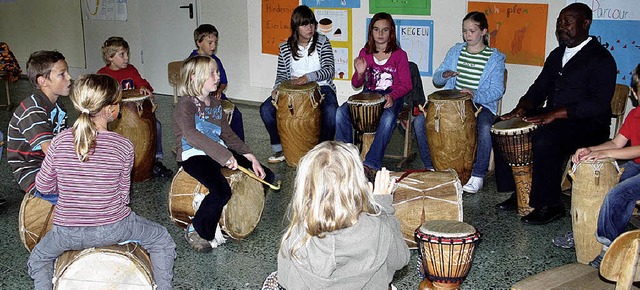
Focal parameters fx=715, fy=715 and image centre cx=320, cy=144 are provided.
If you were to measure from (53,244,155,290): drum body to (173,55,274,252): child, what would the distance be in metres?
0.93

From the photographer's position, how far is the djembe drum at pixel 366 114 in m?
5.34

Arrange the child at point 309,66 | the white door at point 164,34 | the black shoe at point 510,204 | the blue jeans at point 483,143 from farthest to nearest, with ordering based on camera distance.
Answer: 1. the white door at point 164,34
2. the child at point 309,66
3. the blue jeans at point 483,143
4. the black shoe at point 510,204

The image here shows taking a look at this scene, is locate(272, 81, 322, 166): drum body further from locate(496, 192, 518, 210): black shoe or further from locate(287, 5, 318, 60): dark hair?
locate(496, 192, 518, 210): black shoe

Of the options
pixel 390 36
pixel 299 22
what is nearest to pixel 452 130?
pixel 390 36

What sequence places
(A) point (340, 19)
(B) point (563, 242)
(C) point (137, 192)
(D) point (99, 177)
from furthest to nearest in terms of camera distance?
(A) point (340, 19) → (C) point (137, 192) → (B) point (563, 242) → (D) point (99, 177)

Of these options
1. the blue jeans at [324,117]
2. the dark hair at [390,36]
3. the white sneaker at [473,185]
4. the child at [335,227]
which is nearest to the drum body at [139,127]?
the blue jeans at [324,117]

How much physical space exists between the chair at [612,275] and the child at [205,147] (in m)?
1.77

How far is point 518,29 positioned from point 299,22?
1.95 meters

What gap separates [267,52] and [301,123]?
264 centimetres

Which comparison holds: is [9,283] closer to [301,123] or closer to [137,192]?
[137,192]

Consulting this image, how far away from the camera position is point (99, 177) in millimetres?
2939

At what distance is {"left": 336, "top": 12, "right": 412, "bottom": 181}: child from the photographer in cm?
536

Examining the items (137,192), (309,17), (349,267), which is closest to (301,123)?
(309,17)

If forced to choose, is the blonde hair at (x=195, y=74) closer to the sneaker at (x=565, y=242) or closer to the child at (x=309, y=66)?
the child at (x=309, y=66)
